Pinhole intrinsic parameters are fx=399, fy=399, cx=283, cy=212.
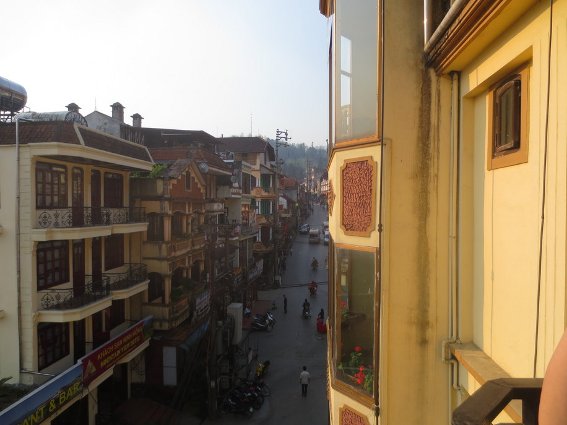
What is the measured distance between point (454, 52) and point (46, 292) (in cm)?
1173

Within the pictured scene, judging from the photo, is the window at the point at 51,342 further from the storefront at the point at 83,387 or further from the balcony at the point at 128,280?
the balcony at the point at 128,280

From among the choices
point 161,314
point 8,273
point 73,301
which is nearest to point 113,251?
point 161,314

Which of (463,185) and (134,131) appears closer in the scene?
(463,185)

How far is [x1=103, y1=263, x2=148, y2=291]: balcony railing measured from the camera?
14023 millimetres

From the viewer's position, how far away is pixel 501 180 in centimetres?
329

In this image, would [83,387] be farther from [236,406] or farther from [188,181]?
[188,181]

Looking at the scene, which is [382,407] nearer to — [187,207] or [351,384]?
[351,384]

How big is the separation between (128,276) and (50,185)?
5023 millimetres

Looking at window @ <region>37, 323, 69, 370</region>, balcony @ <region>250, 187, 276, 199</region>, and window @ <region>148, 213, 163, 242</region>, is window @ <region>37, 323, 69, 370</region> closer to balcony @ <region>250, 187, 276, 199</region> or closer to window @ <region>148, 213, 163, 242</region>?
window @ <region>148, 213, 163, 242</region>

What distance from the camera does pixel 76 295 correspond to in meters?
12.6

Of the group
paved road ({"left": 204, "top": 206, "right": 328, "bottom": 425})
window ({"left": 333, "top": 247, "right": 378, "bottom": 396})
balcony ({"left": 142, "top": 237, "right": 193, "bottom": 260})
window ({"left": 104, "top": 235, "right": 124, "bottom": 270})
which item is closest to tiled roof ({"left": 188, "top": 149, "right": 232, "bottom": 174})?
balcony ({"left": 142, "top": 237, "right": 193, "bottom": 260})

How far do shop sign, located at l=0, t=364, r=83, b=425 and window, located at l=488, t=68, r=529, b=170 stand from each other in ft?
33.5

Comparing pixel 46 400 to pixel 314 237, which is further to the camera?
pixel 314 237

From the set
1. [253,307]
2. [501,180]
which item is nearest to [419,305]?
[501,180]
